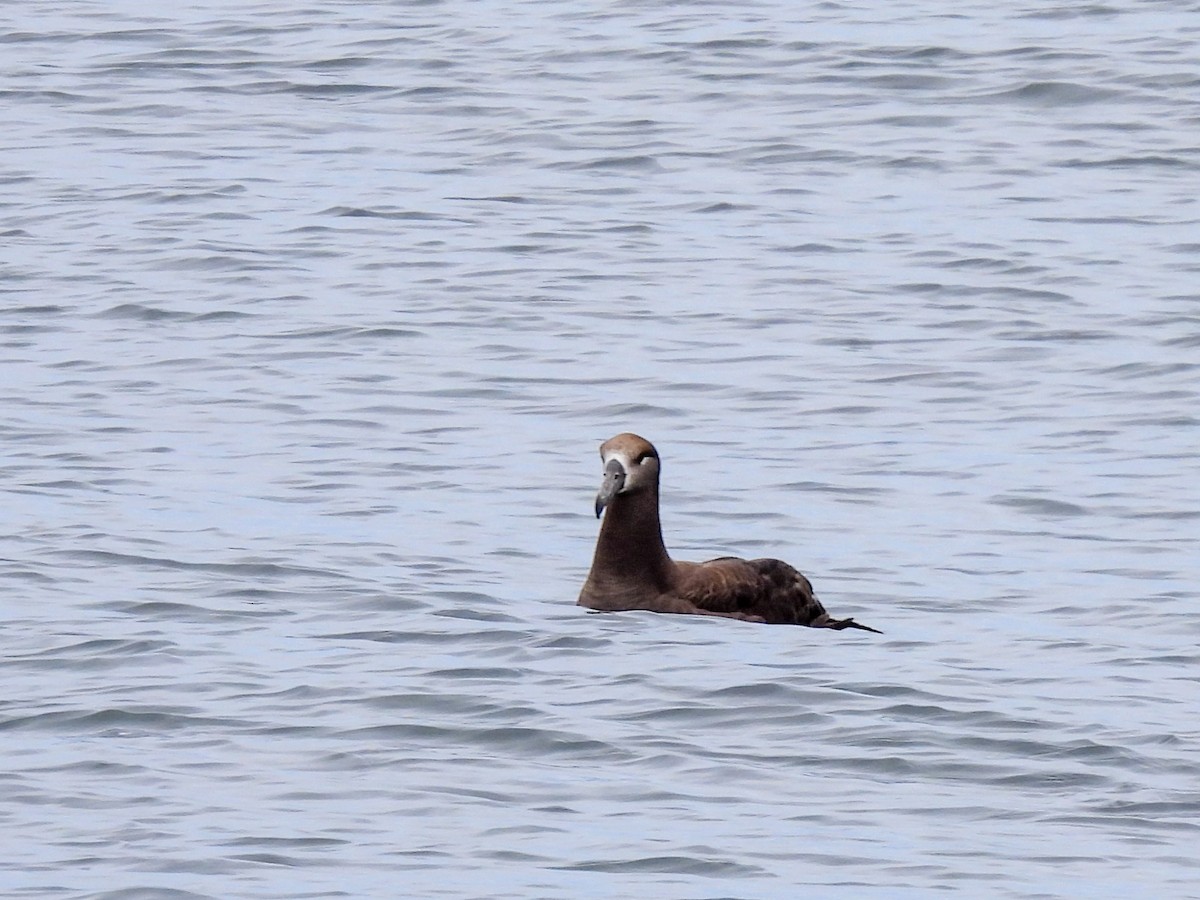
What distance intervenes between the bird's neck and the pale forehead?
187 mm

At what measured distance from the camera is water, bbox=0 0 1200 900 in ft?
30.5

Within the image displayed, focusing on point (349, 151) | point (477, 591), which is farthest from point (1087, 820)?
point (349, 151)

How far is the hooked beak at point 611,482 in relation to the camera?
503 inches

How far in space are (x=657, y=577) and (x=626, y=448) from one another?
65 centimetres

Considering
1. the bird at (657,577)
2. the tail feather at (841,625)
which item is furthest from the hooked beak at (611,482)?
the tail feather at (841,625)

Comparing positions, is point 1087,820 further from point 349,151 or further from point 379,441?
point 349,151

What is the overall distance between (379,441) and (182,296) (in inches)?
171

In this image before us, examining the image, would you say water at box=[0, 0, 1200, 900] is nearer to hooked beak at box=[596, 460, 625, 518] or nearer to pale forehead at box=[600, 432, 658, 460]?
hooked beak at box=[596, 460, 625, 518]

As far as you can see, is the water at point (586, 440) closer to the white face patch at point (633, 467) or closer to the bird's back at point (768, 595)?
the bird's back at point (768, 595)

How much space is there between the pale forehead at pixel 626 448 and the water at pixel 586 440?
675 millimetres

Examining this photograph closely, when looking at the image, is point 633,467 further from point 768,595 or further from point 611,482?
point 768,595

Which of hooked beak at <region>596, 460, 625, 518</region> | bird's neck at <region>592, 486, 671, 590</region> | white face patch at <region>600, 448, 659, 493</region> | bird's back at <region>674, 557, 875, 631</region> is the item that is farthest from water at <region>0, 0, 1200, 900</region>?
white face patch at <region>600, 448, 659, 493</region>

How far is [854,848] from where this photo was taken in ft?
29.1

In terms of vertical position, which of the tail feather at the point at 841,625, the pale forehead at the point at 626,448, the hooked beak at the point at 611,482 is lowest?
the tail feather at the point at 841,625
